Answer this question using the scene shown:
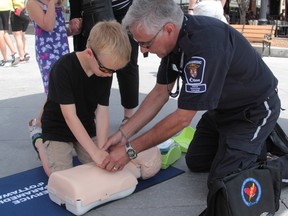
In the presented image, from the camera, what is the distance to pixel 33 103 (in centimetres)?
489

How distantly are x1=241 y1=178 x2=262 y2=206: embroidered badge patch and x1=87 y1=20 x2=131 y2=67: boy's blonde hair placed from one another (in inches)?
38.7

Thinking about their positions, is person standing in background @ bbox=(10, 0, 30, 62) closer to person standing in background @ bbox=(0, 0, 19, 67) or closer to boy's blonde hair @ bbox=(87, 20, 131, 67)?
person standing in background @ bbox=(0, 0, 19, 67)

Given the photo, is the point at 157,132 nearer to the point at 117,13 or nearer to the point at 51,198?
the point at 51,198

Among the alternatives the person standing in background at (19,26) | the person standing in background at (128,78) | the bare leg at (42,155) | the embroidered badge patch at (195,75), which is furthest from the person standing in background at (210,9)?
the person standing in background at (19,26)

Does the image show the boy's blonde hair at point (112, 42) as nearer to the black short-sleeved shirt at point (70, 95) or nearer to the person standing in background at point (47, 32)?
the black short-sleeved shirt at point (70, 95)

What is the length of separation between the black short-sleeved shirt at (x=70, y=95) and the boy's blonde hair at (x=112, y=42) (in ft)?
0.92

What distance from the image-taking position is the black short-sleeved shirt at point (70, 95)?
8.50ft

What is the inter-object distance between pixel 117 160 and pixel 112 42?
68cm

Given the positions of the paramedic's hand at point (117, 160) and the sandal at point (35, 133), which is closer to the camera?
the paramedic's hand at point (117, 160)

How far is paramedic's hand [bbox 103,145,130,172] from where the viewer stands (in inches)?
92.4

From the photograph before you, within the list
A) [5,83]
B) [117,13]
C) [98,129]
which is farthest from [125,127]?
[5,83]

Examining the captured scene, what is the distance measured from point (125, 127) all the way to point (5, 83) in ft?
12.8

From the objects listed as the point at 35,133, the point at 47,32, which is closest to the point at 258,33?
the point at 47,32

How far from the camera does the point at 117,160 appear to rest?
2379mm
